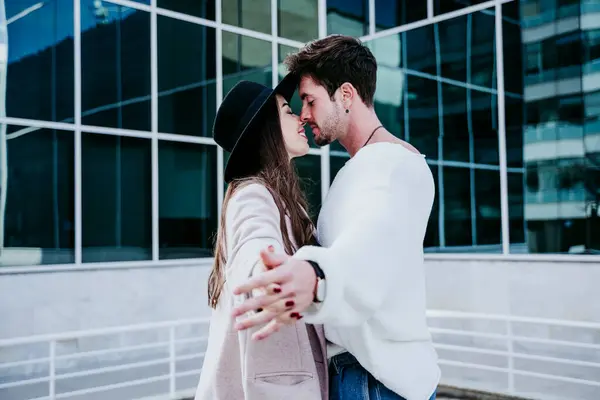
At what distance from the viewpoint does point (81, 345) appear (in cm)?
921

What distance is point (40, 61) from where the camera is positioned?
912cm

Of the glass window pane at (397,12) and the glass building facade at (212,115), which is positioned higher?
the glass window pane at (397,12)

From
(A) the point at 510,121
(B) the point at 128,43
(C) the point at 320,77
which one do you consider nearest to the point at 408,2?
(A) the point at 510,121

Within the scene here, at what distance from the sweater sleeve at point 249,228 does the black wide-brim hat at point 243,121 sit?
174mm

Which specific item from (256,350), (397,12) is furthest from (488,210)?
(256,350)

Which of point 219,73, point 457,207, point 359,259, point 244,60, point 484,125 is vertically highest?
point 244,60

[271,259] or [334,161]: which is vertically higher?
[334,161]

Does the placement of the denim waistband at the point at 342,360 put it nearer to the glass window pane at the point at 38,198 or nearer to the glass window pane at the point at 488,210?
the glass window pane at the point at 38,198

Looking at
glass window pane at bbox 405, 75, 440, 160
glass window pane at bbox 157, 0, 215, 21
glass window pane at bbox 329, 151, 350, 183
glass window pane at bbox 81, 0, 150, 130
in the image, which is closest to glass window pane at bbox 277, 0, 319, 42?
glass window pane at bbox 157, 0, 215, 21

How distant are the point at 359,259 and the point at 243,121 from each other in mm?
765

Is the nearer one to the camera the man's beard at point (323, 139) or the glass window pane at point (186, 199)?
the man's beard at point (323, 139)

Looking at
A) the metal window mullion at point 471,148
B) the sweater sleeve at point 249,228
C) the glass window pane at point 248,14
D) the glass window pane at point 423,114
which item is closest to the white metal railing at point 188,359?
the metal window mullion at point 471,148

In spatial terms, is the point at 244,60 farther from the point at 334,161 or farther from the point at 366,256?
the point at 366,256

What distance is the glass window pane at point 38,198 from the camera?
8.73 metres
